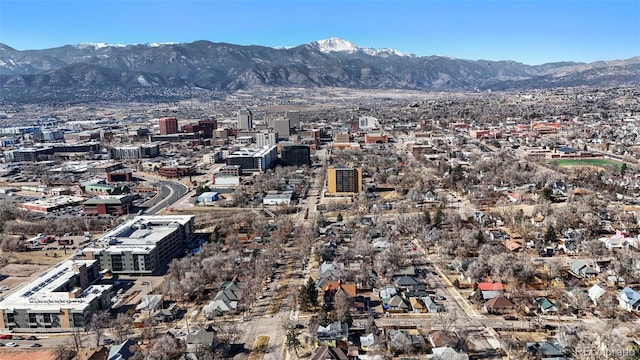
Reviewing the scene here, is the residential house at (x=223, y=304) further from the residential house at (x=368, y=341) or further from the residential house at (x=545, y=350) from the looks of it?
the residential house at (x=545, y=350)

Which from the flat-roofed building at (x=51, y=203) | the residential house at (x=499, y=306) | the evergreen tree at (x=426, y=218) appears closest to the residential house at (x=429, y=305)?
the residential house at (x=499, y=306)

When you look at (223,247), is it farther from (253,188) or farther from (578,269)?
(578,269)

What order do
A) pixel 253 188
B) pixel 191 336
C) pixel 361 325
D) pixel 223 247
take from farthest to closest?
pixel 253 188 → pixel 223 247 → pixel 361 325 → pixel 191 336

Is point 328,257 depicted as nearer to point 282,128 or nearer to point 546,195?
point 546,195

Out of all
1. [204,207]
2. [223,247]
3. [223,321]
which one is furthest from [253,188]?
[223,321]

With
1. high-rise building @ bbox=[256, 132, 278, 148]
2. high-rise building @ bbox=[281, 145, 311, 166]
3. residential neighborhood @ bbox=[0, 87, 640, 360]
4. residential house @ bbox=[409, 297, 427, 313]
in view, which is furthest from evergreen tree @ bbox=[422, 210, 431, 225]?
high-rise building @ bbox=[256, 132, 278, 148]

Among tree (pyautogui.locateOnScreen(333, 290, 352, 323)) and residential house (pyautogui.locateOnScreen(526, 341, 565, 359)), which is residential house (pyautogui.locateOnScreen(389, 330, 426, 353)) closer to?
tree (pyautogui.locateOnScreen(333, 290, 352, 323))
